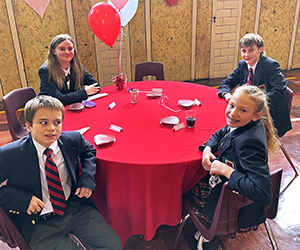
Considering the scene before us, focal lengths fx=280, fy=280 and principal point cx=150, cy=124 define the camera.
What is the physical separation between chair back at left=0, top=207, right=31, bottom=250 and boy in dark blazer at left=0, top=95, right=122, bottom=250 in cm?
6

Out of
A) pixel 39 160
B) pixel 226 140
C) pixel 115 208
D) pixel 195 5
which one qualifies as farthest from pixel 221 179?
pixel 195 5

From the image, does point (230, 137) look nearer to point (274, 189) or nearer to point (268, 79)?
point (274, 189)

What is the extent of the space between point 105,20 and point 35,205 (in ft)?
7.24

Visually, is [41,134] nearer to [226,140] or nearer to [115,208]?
[115,208]

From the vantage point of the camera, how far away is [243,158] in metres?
1.63

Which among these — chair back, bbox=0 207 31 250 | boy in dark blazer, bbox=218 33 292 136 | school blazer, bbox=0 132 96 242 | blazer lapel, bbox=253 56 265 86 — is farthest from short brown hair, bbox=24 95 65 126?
blazer lapel, bbox=253 56 265 86

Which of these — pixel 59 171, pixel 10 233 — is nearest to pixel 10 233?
pixel 10 233

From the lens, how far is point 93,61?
545cm

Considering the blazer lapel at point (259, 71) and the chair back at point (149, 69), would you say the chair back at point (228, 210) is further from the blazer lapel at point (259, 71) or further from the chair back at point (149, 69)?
the chair back at point (149, 69)

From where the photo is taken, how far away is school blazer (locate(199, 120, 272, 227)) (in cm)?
153

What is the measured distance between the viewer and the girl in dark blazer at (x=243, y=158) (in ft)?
5.08

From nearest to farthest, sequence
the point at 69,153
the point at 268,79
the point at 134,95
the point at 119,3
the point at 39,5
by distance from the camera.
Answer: the point at 69,153, the point at 134,95, the point at 268,79, the point at 119,3, the point at 39,5

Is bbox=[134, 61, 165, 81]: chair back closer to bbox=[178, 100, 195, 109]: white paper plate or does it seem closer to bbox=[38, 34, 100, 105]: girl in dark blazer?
bbox=[38, 34, 100, 105]: girl in dark blazer

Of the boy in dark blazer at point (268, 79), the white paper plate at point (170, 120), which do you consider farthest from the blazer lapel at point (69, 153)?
the boy in dark blazer at point (268, 79)
